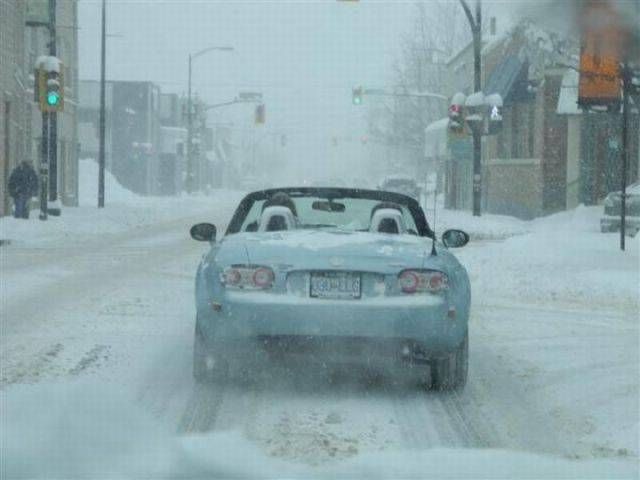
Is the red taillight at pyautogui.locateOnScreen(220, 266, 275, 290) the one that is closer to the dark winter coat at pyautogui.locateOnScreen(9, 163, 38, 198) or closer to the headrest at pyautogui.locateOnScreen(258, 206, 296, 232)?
the headrest at pyautogui.locateOnScreen(258, 206, 296, 232)

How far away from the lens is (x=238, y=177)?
159500 mm

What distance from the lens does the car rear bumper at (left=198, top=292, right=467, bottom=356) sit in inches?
308

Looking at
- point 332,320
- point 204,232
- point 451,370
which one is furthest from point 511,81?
point 332,320

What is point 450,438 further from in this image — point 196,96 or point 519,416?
point 196,96

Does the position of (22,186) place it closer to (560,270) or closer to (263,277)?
(560,270)

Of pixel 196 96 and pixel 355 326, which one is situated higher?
pixel 196 96

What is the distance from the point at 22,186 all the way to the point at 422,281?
27.3 meters

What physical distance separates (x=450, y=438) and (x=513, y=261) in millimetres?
13244

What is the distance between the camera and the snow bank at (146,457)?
11.1ft

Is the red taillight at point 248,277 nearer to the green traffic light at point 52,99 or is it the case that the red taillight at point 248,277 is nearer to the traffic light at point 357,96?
the green traffic light at point 52,99

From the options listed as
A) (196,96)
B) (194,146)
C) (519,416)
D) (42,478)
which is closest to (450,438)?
(519,416)

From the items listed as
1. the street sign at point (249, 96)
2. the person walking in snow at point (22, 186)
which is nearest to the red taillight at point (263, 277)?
the person walking in snow at point (22, 186)

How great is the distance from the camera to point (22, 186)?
111 feet

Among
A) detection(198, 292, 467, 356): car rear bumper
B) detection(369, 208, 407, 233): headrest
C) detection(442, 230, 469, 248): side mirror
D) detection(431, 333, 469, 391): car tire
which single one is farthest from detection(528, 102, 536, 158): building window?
detection(198, 292, 467, 356): car rear bumper
